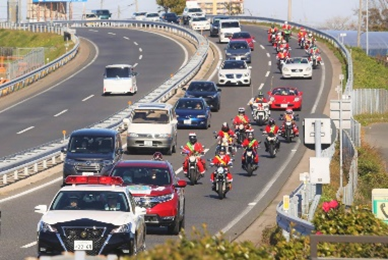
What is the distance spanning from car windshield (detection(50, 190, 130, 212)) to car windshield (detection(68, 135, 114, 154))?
42.4ft

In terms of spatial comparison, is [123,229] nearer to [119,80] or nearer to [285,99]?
[285,99]

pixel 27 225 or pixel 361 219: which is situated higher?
pixel 361 219

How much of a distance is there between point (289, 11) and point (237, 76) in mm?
44263

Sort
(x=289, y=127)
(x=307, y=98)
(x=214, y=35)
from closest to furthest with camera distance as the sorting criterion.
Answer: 1. (x=289, y=127)
2. (x=307, y=98)
3. (x=214, y=35)

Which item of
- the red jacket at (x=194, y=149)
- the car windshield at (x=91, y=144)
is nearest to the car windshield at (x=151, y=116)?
the car windshield at (x=91, y=144)

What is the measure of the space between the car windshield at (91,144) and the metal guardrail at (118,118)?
5.42ft

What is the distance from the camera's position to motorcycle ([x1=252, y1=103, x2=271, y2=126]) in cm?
4638

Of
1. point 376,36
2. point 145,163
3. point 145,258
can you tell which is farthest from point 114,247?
point 376,36

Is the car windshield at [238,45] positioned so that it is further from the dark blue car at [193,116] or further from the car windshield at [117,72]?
the dark blue car at [193,116]

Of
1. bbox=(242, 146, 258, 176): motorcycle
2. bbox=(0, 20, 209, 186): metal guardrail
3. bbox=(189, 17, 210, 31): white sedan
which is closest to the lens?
bbox=(0, 20, 209, 186): metal guardrail

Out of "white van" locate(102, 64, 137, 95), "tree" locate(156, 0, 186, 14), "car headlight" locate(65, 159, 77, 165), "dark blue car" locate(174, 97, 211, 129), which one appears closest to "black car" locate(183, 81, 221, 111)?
"dark blue car" locate(174, 97, 211, 129)

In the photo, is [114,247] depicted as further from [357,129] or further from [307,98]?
[307,98]

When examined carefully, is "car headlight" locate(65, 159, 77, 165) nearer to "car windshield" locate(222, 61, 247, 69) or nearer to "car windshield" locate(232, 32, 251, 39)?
"car windshield" locate(222, 61, 247, 69)

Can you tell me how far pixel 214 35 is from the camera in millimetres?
87625
